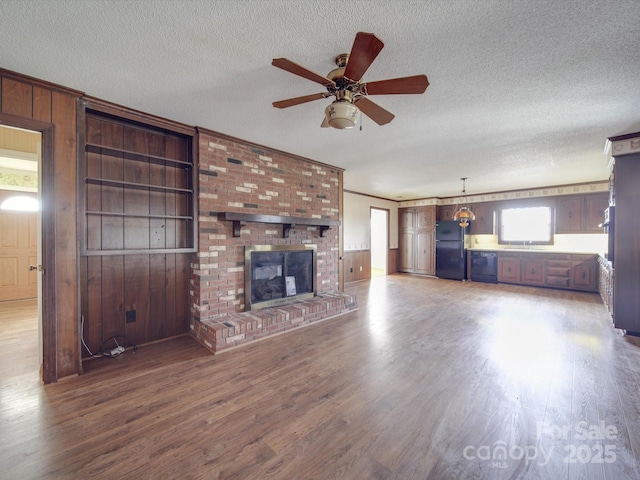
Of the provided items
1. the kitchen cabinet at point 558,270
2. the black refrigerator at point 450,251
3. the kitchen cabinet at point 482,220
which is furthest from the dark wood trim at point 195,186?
the kitchen cabinet at point 558,270

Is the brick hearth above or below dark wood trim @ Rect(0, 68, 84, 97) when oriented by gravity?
below

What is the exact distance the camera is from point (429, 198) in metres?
8.38

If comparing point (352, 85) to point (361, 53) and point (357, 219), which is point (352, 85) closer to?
point (361, 53)

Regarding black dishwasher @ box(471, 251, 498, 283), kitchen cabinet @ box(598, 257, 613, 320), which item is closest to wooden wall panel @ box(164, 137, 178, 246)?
kitchen cabinet @ box(598, 257, 613, 320)

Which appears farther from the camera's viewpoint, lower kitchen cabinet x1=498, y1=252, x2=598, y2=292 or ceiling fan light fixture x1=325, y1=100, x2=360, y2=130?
lower kitchen cabinet x1=498, y1=252, x2=598, y2=292

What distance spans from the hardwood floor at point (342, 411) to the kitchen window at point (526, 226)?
426 cm

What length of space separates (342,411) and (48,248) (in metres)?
2.74

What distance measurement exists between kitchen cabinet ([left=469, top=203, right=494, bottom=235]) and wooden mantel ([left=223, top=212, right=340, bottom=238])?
532cm

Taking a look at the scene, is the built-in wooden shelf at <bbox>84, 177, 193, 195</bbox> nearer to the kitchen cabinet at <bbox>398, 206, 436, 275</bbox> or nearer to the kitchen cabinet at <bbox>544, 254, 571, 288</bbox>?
the kitchen cabinet at <bbox>398, 206, 436, 275</bbox>

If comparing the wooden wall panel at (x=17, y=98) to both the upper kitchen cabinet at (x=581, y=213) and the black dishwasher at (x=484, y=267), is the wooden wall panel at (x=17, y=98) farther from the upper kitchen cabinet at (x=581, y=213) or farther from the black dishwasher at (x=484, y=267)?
the upper kitchen cabinet at (x=581, y=213)

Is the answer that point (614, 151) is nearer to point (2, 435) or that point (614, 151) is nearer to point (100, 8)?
point (100, 8)

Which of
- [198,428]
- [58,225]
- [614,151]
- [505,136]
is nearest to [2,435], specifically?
[198,428]

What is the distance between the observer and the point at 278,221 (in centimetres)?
364

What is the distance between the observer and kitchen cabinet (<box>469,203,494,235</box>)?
24.8 feet
